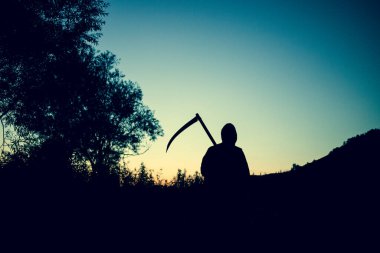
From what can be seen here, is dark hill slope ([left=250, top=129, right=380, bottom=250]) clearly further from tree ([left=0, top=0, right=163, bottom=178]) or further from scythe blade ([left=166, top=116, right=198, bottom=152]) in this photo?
tree ([left=0, top=0, right=163, bottom=178])

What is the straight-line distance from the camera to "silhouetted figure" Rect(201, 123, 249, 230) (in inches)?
177

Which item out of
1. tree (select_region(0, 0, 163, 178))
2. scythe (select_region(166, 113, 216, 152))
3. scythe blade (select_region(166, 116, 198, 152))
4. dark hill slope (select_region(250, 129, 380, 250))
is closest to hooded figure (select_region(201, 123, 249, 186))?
scythe (select_region(166, 113, 216, 152))

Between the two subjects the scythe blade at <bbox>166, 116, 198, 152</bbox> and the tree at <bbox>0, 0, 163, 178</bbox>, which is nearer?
the scythe blade at <bbox>166, 116, 198, 152</bbox>

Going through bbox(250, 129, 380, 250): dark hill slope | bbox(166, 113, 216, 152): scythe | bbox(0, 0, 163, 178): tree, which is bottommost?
bbox(250, 129, 380, 250): dark hill slope

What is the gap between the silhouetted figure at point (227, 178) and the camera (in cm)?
451

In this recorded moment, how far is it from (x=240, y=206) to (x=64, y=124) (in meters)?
21.4

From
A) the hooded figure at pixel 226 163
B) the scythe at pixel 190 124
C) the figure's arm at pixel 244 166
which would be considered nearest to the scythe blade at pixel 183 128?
the scythe at pixel 190 124

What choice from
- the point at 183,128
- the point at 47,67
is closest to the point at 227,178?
the point at 183,128

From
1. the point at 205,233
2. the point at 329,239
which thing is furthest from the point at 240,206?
the point at 329,239

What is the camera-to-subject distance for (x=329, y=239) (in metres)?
5.65

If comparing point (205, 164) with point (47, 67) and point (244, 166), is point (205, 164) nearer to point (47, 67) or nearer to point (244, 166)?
point (244, 166)

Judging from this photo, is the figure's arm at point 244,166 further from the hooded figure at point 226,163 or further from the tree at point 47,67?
the tree at point 47,67

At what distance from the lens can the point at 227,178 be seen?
461 centimetres

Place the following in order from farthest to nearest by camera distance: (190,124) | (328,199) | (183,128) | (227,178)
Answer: (328,199) < (183,128) < (190,124) < (227,178)
